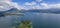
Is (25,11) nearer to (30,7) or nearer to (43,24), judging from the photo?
(30,7)

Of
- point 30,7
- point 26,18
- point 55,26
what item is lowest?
point 55,26

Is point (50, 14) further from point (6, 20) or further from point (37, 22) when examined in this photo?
point (6, 20)

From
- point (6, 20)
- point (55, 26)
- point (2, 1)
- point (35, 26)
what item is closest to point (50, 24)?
point (55, 26)

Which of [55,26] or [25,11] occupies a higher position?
[25,11]

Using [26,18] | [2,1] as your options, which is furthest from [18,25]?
[2,1]

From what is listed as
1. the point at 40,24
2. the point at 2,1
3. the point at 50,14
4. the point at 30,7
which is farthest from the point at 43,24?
the point at 2,1

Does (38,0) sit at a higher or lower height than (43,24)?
higher
